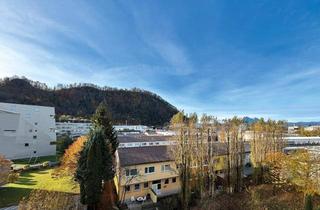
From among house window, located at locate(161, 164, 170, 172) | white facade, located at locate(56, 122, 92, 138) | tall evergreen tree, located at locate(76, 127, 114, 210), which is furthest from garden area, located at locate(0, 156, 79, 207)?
white facade, located at locate(56, 122, 92, 138)

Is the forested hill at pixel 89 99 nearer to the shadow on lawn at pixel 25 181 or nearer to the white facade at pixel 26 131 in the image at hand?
the white facade at pixel 26 131

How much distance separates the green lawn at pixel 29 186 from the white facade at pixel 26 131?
515 inches

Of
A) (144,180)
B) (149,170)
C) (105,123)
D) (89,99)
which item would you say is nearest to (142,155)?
(149,170)

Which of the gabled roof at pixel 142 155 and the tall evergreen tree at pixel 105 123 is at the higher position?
the tall evergreen tree at pixel 105 123

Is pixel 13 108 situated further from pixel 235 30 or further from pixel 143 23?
pixel 235 30

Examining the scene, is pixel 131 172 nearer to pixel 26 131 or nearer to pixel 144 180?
pixel 144 180

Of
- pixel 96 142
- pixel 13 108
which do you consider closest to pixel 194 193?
pixel 96 142

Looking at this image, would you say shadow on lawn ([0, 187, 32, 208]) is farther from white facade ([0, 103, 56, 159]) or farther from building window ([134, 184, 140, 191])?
white facade ([0, 103, 56, 159])

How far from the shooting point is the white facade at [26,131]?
4056 cm

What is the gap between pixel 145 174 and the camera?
23.1 metres

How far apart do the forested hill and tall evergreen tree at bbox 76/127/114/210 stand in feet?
274

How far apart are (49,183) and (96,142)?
1402 cm

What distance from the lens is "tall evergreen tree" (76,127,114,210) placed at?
1747 centimetres

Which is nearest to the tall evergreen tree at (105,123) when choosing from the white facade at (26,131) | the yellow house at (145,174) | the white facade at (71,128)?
the yellow house at (145,174)
